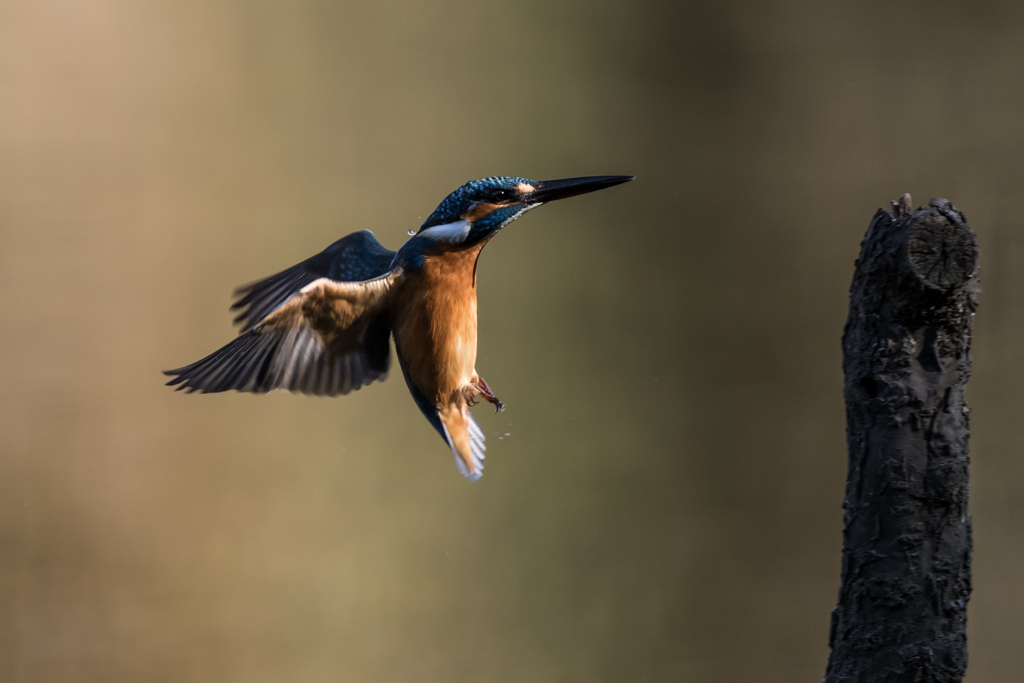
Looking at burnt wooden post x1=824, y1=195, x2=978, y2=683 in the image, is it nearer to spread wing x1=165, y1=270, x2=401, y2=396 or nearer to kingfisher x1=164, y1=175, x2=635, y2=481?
kingfisher x1=164, y1=175, x2=635, y2=481

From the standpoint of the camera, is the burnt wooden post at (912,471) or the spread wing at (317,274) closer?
the burnt wooden post at (912,471)

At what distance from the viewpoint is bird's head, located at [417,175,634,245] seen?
0.81 metres

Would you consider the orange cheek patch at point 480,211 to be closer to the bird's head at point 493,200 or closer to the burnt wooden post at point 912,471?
the bird's head at point 493,200

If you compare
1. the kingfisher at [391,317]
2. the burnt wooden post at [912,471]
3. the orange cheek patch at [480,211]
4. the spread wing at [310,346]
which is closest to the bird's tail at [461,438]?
the kingfisher at [391,317]

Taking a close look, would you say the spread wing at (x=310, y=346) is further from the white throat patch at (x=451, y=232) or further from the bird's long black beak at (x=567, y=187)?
the bird's long black beak at (x=567, y=187)

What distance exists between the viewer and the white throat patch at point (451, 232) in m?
0.82

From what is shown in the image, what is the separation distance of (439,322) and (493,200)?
0.14 m

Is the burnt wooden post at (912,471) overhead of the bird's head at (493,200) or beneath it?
beneath

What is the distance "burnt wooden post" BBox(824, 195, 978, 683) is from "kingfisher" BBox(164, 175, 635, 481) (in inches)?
11.6

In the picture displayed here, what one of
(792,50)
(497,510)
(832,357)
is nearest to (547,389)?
(497,510)

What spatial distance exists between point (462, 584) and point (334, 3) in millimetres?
1198

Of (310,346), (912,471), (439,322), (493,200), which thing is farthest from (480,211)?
(912,471)

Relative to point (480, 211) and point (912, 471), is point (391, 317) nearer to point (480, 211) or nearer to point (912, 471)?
point (480, 211)

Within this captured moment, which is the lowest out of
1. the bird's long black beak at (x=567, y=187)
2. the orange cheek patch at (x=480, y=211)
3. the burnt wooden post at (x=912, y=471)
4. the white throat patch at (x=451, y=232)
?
the burnt wooden post at (x=912, y=471)
